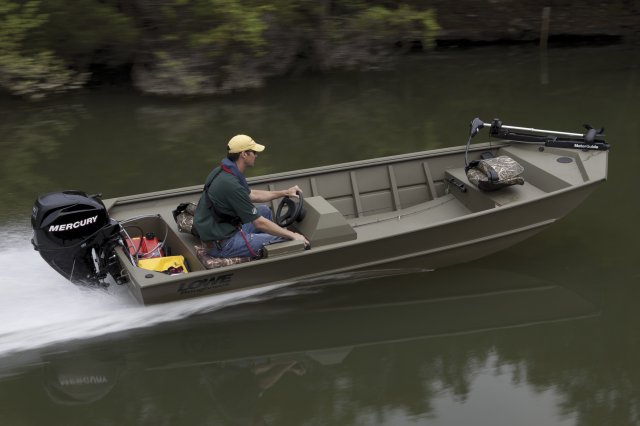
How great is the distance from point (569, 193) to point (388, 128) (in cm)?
511

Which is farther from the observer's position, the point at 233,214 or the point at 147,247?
the point at 147,247

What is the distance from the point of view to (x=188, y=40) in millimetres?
14617

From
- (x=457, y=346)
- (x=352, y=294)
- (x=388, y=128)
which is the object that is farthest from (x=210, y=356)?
(x=388, y=128)

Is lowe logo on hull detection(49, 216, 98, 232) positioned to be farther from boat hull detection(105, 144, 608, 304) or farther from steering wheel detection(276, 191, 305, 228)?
steering wheel detection(276, 191, 305, 228)

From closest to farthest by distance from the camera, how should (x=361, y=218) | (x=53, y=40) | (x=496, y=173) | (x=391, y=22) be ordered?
(x=496, y=173) < (x=361, y=218) < (x=53, y=40) < (x=391, y=22)

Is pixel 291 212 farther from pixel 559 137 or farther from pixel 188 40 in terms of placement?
pixel 188 40

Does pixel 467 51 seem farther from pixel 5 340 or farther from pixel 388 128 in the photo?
pixel 5 340

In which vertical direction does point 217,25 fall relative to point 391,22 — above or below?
above

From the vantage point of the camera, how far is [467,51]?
1764cm

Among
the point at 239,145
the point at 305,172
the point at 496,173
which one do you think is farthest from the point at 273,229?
the point at 496,173

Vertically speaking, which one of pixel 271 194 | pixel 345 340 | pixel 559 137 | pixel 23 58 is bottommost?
pixel 345 340

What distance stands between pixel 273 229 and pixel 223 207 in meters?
0.50

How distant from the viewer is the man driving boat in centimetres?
700

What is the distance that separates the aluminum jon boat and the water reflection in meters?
0.36
